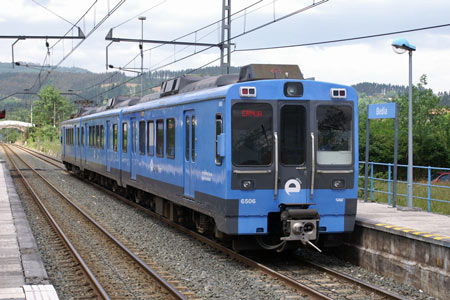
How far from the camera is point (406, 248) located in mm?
9023

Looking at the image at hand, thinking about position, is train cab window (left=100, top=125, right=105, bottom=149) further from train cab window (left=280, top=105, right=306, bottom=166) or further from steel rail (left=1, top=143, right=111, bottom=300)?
train cab window (left=280, top=105, right=306, bottom=166)

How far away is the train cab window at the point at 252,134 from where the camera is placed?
960cm

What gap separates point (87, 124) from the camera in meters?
26.2

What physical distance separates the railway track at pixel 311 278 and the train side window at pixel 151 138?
3.78m

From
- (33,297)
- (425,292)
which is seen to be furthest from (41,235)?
(425,292)

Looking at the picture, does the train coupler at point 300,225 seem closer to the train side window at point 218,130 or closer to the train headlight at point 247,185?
the train headlight at point 247,185

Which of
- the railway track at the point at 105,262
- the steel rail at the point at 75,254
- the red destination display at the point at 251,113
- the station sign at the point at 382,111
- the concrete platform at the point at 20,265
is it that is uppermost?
the station sign at the point at 382,111

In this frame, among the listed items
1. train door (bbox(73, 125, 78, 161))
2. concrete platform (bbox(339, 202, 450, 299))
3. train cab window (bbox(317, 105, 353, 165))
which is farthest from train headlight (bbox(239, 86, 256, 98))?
train door (bbox(73, 125, 78, 161))

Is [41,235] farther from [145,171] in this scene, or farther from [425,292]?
[425,292]

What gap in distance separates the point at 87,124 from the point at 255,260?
17176 mm

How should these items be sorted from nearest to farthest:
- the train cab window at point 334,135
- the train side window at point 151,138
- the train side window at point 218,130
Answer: the train side window at point 218,130 < the train cab window at point 334,135 < the train side window at point 151,138

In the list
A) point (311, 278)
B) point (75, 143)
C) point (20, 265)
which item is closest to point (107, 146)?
point (75, 143)

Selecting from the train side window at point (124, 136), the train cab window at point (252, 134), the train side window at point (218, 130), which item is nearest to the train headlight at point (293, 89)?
the train cab window at point (252, 134)

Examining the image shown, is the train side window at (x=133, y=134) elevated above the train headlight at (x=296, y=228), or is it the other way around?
the train side window at (x=133, y=134)
